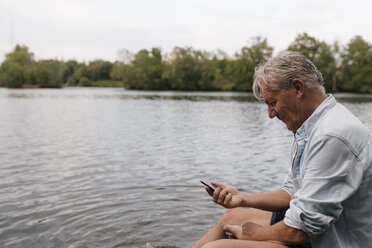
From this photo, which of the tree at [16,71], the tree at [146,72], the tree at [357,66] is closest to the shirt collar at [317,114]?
the tree at [357,66]

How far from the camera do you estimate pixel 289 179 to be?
10.1 ft

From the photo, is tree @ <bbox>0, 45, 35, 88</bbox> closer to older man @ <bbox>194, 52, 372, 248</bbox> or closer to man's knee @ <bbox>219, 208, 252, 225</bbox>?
man's knee @ <bbox>219, 208, 252, 225</bbox>

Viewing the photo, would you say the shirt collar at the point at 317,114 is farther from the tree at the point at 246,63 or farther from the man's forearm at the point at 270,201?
the tree at the point at 246,63

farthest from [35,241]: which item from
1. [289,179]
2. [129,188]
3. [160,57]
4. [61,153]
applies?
[160,57]

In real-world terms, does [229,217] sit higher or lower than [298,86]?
lower

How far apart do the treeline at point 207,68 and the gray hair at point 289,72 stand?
7923 cm

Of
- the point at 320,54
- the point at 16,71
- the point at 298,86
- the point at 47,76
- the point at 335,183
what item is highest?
the point at 320,54

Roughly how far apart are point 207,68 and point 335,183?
102 metres

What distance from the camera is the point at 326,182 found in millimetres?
2057

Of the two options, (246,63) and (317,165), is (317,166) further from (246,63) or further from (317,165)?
(246,63)

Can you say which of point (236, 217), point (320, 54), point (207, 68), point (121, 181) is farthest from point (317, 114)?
point (207, 68)

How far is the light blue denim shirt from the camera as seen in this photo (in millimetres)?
2043

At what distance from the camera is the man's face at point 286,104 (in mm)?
2420

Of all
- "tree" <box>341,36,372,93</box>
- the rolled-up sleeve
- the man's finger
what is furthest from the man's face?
"tree" <box>341,36,372,93</box>
